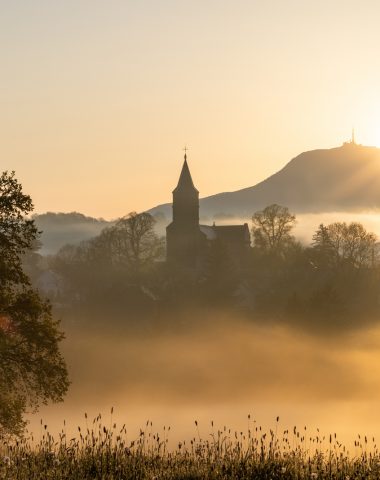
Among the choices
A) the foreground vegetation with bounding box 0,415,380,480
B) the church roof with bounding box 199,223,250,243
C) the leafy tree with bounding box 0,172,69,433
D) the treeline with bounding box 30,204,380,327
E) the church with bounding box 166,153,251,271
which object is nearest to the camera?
the foreground vegetation with bounding box 0,415,380,480

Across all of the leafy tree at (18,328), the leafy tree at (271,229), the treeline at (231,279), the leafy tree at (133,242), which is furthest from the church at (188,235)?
the leafy tree at (18,328)

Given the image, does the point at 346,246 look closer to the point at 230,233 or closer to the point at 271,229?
the point at 271,229

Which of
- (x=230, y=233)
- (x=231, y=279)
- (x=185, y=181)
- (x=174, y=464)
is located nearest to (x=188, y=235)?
(x=185, y=181)

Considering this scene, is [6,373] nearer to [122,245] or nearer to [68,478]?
[68,478]

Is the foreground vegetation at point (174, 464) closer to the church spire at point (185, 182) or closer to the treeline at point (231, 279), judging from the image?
the treeline at point (231, 279)

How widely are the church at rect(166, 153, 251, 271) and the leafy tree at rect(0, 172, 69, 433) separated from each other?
372 ft

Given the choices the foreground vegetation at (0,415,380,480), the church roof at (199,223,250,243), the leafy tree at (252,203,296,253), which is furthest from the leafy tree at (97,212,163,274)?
the foreground vegetation at (0,415,380,480)

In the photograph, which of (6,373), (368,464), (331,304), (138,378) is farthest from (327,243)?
(368,464)

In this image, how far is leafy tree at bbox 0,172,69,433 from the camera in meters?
22.5

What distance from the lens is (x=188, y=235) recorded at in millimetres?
141000

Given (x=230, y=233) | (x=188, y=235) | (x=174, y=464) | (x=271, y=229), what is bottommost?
(x=174, y=464)

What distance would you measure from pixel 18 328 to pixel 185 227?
119m

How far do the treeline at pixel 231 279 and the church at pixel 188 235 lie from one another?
7658mm

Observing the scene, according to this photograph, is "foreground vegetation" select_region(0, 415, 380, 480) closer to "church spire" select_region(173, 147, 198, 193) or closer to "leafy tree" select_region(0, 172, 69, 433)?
"leafy tree" select_region(0, 172, 69, 433)
